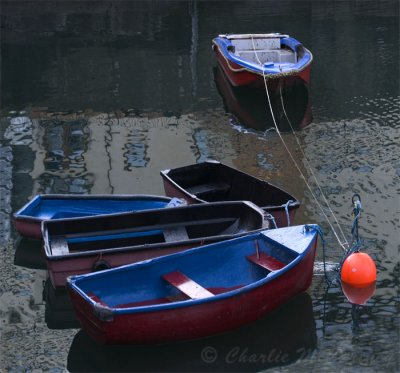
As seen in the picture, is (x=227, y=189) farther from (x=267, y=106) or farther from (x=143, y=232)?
(x=267, y=106)

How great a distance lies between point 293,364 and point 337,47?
1968 cm

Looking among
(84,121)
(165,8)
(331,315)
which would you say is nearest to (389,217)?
(331,315)

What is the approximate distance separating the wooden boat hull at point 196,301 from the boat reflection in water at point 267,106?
29.9ft

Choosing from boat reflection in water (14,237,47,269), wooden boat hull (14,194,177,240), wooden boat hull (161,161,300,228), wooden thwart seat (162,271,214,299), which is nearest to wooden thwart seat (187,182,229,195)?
wooden boat hull (161,161,300,228)

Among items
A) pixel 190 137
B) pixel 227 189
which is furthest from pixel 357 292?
pixel 190 137

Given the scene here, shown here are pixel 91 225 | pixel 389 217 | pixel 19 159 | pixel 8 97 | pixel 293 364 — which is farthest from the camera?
pixel 8 97

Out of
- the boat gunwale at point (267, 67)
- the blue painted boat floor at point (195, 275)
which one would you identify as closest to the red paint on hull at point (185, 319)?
the blue painted boat floor at point (195, 275)

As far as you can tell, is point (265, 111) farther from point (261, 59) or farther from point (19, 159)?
point (19, 159)

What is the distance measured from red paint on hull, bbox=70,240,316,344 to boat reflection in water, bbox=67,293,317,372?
17 centimetres

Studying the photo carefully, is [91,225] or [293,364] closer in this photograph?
[293,364]

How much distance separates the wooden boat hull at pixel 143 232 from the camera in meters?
12.1

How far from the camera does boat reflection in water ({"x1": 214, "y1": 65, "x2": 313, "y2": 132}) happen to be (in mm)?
21141

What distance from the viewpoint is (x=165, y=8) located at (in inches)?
1396

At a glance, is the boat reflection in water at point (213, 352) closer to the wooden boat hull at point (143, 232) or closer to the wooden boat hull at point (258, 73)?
the wooden boat hull at point (143, 232)
